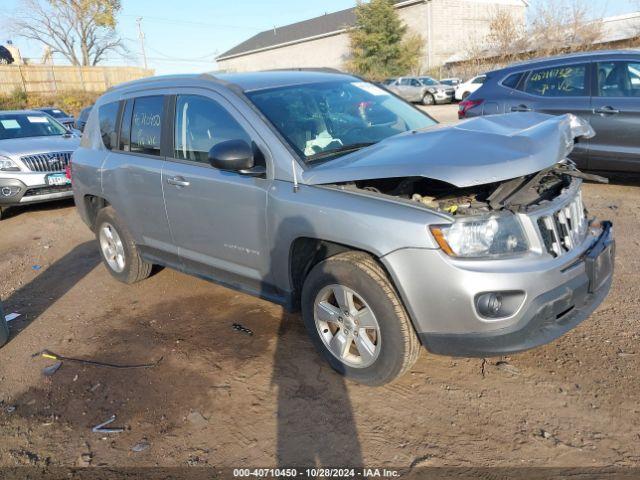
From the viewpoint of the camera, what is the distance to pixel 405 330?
113 inches

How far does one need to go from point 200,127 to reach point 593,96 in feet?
17.9

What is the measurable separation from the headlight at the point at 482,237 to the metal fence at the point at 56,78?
103 ft

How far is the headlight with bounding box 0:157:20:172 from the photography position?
322 inches

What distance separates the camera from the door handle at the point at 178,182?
12.9 ft

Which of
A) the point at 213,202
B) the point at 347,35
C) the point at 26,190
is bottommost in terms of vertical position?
the point at 26,190

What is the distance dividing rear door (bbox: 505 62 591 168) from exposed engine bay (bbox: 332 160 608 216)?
13.3 feet

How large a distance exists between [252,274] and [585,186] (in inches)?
233

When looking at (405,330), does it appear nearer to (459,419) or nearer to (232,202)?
(459,419)

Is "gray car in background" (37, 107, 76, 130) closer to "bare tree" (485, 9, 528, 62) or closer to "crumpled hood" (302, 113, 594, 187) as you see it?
"crumpled hood" (302, 113, 594, 187)

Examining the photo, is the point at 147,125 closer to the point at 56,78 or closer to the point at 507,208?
the point at 507,208

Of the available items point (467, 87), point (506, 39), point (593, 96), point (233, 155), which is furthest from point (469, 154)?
point (506, 39)

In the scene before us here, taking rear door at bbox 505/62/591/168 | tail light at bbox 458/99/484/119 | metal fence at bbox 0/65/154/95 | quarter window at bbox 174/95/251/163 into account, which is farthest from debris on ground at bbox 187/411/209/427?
metal fence at bbox 0/65/154/95

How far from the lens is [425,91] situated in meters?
28.8

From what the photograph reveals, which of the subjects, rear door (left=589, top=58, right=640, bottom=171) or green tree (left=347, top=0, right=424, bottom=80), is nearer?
rear door (left=589, top=58, right=640, bottom=171)
